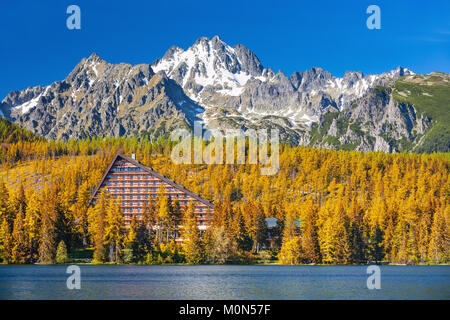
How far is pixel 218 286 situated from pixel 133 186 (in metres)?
81.0

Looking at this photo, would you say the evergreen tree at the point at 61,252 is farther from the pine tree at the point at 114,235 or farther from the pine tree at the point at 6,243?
the pine tree at the point at 6,243

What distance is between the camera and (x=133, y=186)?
145375mm

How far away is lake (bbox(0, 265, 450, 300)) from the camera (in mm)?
59000

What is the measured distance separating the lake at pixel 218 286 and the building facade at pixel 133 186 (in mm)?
56239

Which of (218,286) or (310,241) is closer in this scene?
(218,286)

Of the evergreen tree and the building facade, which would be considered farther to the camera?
the building facade

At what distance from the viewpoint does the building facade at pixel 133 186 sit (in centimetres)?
14138

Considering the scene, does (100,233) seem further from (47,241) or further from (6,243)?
(6,243)

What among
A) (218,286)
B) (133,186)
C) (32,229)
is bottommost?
(218,286)

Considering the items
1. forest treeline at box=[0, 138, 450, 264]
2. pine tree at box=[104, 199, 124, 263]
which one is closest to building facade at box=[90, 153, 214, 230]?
forest treeline at box=[0, 138, 450, 264]

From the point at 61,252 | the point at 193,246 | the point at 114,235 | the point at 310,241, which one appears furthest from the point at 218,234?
the point at 61,252

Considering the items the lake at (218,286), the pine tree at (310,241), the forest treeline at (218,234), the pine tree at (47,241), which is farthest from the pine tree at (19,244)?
the pine tree at (310,241)

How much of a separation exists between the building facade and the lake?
56.2 m

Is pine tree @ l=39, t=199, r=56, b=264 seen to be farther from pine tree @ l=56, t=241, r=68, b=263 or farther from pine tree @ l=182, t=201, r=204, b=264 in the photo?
pine tree @ l=182, t=201, r=204, b=264
